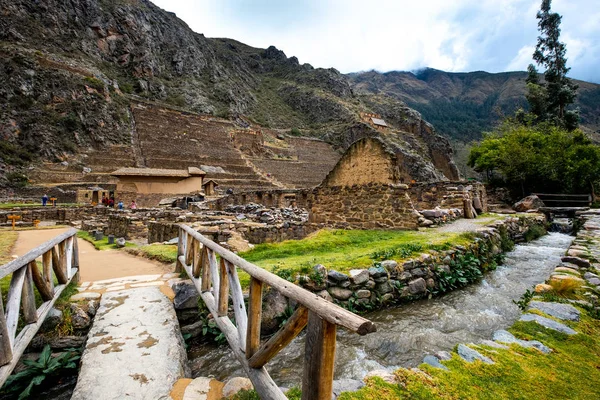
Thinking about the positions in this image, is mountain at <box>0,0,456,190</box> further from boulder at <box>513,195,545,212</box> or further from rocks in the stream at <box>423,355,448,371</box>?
boulder at <box>513,195,545,212</box>

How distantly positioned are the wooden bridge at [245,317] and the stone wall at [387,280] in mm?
1646

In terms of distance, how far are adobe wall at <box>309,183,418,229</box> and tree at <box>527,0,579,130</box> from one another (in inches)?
1152

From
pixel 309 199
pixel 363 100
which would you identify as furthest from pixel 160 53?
pixel 309 199

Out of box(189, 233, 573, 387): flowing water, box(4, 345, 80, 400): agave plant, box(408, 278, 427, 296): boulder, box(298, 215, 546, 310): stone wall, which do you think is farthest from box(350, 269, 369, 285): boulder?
box(4, 345, 80, 400): agave plant

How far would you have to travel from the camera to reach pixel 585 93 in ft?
286

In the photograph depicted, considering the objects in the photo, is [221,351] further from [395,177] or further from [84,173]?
[84,173]

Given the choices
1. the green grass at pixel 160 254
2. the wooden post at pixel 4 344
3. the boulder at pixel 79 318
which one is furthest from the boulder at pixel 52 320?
the green grass at pixel 160 254

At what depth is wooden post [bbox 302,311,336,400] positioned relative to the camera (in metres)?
Result: 1.36

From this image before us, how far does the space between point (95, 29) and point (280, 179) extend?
173ft

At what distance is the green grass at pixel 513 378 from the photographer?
6.58 ft

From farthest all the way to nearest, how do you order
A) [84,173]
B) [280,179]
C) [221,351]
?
[280,179] → [84,173] → [221,351]

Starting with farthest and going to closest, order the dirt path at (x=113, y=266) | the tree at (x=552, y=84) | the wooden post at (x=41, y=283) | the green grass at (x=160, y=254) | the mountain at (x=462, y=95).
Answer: the mountain at (x=462, y=95) → the tree at (x=552, y=84) → the green grass at (x=160, y=254) → the dirt path at (x=113, y=266) → the wooden post at (x=41, y=283)

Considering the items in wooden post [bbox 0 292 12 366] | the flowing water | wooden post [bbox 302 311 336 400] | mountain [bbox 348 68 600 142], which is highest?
mountain [bbox 348 68 600 142]

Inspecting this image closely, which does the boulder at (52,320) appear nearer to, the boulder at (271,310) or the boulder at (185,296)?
the boulder at (185,296)
